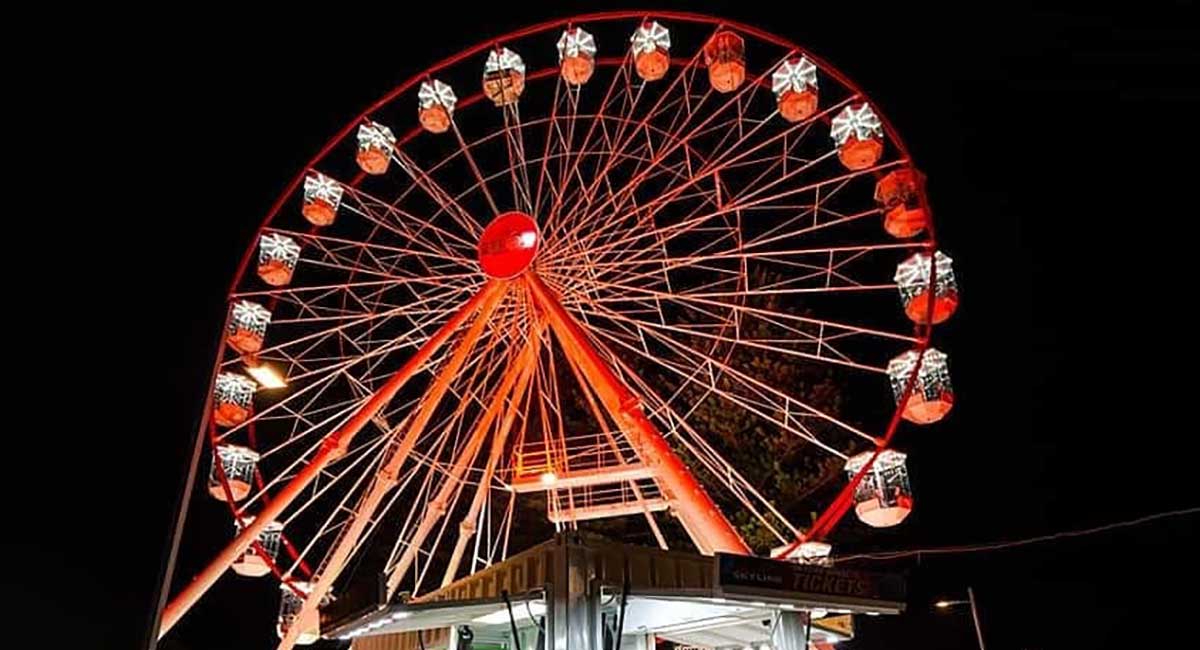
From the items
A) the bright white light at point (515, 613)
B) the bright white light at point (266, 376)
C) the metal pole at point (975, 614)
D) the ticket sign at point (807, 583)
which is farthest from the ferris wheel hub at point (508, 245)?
the metal pole at point (975, 614)

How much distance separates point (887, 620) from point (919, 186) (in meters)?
6.50

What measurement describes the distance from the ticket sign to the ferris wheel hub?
5739 mm

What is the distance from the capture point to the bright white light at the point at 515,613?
7297 millimetres

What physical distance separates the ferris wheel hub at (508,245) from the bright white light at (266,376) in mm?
3032

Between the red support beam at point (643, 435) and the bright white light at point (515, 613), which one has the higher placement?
the red support beam at point (643, 435)

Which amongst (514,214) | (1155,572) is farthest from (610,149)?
(1155,572)

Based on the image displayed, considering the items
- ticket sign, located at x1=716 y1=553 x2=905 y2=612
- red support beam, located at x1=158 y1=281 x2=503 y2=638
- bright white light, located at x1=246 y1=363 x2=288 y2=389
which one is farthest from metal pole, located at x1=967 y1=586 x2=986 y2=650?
bright white light, located at x1=246 y1=363 x2=288 y2=389

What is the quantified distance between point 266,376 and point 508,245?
365cm

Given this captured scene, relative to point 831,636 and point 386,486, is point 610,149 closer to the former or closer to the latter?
point 386,486

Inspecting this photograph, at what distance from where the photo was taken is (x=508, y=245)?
39.1 ft

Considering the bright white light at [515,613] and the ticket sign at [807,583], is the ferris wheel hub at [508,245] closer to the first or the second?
the bright white light at [515,613]

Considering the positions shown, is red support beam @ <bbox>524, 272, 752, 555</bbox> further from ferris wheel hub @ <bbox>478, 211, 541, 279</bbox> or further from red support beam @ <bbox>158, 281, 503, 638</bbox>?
red support beam @ <bbox>158, 281, 503, 638</bbox>

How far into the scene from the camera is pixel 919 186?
11.6 meters

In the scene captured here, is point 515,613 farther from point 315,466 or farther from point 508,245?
point 508,245
